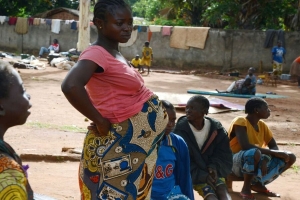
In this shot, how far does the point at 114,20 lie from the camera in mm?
2760

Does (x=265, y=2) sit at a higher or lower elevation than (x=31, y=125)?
higher

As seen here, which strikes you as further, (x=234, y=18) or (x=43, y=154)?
(x=234, y=18)

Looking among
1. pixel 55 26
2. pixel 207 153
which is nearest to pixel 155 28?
pixel 55 26

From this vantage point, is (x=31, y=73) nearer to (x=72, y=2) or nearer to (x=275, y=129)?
(x=275, y=129)

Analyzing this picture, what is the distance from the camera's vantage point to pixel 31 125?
320 inches

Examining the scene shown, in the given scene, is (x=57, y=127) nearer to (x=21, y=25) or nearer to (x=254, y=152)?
(x=254, y=152)

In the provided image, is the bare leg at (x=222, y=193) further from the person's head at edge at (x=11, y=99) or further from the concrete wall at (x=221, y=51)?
the concrete wall at (x=221, y=51)

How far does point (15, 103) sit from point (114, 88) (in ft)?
2.53

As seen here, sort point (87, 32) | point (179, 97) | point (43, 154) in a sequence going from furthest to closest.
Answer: point (87, 32) → point (179, 97) → point (43, 154)

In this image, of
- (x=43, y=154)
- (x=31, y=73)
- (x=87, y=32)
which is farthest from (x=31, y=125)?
(x=87, y=32)

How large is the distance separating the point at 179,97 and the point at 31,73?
26.1ft

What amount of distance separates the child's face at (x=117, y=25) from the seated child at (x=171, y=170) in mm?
1112

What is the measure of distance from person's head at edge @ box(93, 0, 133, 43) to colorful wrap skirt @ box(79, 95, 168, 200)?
36 centimetres

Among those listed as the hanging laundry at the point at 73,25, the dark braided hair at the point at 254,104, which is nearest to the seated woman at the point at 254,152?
the dark braided hair at the point at 254,104
